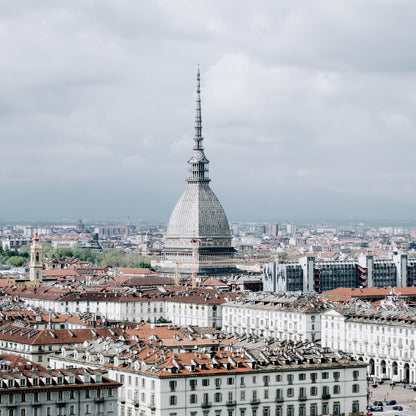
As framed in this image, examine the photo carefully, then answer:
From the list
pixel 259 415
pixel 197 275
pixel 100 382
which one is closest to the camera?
pixel 100 382

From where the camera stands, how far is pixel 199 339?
8531cm

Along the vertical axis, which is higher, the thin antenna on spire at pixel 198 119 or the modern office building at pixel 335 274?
the thin antenna on spire at pixel 198 119

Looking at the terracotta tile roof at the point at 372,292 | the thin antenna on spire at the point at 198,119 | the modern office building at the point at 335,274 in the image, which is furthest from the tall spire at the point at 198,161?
the terracotta tile roof at the point at 372,292

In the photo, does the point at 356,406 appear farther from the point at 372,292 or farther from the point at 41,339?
the point at 372,292

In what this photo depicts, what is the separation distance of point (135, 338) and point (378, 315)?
936 inches

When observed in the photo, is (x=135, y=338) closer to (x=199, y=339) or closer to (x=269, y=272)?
(x=199, y=339)

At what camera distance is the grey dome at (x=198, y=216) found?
18860cm

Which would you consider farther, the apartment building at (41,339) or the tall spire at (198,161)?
the tall spire at (198,161)

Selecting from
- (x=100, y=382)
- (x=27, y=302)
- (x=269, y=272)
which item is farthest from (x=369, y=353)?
(x=269, y=272)

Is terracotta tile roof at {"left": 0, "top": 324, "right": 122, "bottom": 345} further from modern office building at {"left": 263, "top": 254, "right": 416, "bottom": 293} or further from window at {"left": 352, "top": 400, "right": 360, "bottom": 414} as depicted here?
modern office building at {"left": 263, "top": 254, "right": 416, "bottom": 293}

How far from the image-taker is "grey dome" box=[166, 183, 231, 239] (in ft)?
619

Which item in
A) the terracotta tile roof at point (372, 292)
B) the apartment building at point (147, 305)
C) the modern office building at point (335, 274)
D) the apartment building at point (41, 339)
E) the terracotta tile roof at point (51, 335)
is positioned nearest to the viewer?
the apartment building at point (41, 339)

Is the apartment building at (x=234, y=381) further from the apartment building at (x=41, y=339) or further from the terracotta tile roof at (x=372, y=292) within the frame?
the terracotta tile roof at (x=372, y=292)

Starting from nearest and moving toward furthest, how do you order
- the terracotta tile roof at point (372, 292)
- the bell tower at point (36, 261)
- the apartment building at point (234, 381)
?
the apartment building at point (234, 381), the terracotta tile roof at point (372, 292), the bell tower at point (36, 261)
